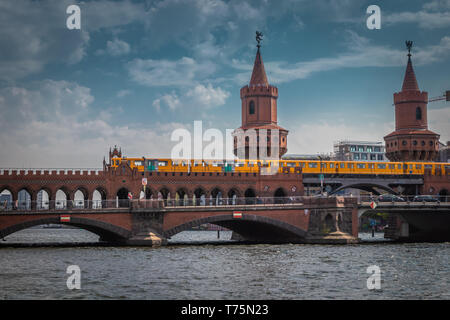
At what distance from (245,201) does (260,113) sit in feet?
71.4

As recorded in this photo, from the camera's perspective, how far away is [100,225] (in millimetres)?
69062

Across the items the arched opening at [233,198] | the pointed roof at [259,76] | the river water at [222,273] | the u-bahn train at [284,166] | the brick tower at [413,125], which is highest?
the pointed roof at [259,76]

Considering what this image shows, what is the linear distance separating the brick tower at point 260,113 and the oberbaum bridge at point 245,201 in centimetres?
17

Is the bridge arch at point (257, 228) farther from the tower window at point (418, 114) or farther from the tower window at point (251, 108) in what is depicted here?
the tower window at point (418, 114)

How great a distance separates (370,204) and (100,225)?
34.4 m

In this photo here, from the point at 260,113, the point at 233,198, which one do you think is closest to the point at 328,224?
the point at 233,198

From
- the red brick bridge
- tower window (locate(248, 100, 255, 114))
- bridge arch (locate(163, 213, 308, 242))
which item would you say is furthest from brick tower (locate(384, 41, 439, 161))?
the red brick bridge

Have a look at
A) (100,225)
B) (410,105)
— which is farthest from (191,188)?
(410,105)

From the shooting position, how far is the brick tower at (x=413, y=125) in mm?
117812

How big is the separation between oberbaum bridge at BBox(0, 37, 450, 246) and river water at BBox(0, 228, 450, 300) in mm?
3898

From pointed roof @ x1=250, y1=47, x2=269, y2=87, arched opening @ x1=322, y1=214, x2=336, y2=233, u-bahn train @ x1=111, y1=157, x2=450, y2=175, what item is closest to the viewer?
arched opening @ x1=322, y1=214, x2=336, y2=233

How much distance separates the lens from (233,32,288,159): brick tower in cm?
10631

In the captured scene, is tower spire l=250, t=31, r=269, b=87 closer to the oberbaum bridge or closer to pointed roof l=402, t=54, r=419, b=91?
the oberbaum bridge

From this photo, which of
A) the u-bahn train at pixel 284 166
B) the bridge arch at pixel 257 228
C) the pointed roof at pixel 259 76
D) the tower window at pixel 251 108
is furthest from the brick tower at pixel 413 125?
the bridge arch at pixel 257 228
